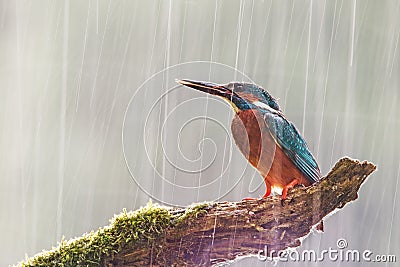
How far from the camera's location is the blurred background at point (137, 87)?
2072mm

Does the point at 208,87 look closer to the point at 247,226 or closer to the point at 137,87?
the point at 247,226

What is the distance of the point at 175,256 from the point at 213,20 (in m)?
1.21

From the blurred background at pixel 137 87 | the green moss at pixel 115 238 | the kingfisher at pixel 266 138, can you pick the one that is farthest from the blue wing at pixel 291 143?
the blurred background at pixel 137 87

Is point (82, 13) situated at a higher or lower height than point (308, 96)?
higher

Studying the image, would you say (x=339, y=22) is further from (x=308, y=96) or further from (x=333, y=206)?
(x=333, y=206)

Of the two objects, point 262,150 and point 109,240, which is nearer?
point 109,240

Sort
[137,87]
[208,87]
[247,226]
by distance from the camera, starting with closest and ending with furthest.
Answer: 1. [247,226]
2. [208,87]
3. [137,87]

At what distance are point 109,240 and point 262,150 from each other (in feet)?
1.31

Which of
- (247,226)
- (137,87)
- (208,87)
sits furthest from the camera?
(137,87)

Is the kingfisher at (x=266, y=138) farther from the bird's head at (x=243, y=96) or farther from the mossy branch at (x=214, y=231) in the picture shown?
the mossy branch at (x=214, y=231)

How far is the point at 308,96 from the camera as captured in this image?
207 centimetres

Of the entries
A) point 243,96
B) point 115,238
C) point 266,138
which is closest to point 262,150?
point 266,138

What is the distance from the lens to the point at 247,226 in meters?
1.11

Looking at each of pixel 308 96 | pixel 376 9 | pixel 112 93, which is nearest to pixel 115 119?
pixel 112 93
